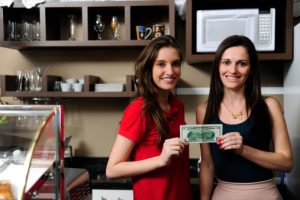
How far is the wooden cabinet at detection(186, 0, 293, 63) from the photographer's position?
2.18 m

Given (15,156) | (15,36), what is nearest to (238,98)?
(15,156)

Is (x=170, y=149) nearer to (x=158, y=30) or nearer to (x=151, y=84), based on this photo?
(x=151, y=84)

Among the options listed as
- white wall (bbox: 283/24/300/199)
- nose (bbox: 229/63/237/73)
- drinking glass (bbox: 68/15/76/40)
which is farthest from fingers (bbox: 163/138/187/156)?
drinking glass (bbox: 68/15/76/40)

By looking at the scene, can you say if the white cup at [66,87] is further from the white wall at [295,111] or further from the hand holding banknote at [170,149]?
the white wall at [295,111]

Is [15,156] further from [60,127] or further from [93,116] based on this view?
[93,116]

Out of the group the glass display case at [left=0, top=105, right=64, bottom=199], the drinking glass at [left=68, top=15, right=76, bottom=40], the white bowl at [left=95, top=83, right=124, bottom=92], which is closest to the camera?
the glass display case at [left=0, top=105, right=64, bottom=199]

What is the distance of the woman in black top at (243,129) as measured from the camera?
1.36 m

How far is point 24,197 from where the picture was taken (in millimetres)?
859

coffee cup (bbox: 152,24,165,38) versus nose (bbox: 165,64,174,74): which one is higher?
coffee cup (bbox: 152,24,165,38)

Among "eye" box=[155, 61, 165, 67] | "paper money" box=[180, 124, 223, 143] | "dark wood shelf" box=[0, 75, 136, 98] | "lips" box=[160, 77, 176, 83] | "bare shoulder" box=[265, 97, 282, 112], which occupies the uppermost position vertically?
"eye" box=[155, 61, 165, 67]

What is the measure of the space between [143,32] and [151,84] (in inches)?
44.5

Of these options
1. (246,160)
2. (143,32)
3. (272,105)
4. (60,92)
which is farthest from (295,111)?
(60,92)

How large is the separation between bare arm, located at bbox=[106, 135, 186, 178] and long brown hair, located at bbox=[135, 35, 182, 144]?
0.08 m

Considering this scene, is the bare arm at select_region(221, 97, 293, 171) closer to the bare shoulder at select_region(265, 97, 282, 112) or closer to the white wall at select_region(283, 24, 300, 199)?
the bare shoulder at select_region(265, 97, 282, 112)
